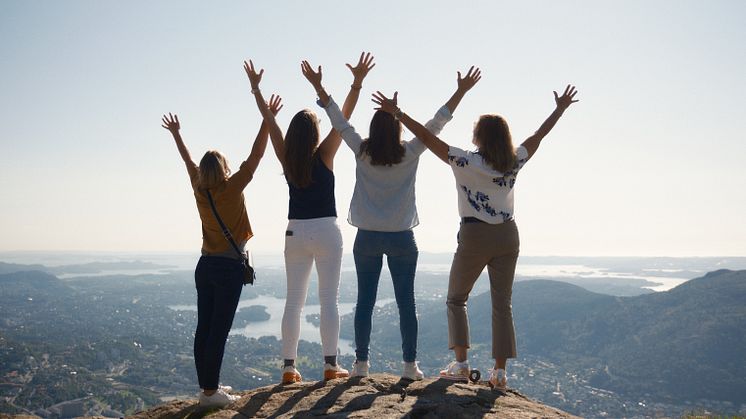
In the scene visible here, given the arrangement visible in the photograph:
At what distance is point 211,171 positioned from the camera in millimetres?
5234

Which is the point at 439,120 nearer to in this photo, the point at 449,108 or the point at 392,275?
the point at 449,108

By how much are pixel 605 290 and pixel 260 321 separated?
5105 inches

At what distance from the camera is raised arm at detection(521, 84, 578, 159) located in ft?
17.7

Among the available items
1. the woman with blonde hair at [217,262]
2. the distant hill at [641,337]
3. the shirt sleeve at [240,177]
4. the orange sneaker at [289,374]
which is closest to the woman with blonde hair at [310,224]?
the orange sneaker at [289,374]

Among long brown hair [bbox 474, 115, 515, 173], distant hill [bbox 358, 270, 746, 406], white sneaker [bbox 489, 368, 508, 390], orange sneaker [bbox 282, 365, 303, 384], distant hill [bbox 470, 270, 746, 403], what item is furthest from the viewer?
distant hill [bbox 470, 270, 746, 403]

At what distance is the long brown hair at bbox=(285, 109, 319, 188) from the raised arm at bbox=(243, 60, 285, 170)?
229 mm

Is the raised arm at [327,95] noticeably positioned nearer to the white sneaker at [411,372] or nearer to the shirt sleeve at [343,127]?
the shirt sleeve at [343,127]

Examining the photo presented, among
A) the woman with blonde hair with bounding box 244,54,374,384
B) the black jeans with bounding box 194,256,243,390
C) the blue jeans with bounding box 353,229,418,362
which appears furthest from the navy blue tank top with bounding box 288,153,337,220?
the black jeans with bounding box 194,256,243,390

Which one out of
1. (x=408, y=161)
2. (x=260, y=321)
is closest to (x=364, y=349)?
(x=408, y=161)

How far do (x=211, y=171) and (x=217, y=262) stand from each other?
0.99 meters

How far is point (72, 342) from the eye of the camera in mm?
105000

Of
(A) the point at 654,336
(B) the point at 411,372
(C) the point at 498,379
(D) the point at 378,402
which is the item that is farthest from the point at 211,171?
(A) the point at 654,336

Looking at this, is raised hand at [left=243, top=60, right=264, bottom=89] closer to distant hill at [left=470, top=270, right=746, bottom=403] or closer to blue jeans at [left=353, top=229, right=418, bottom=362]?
blue jeans at [left=353, top=229, right=418, bottom=362]

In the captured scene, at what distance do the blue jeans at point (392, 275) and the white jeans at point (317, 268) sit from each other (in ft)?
0.84
